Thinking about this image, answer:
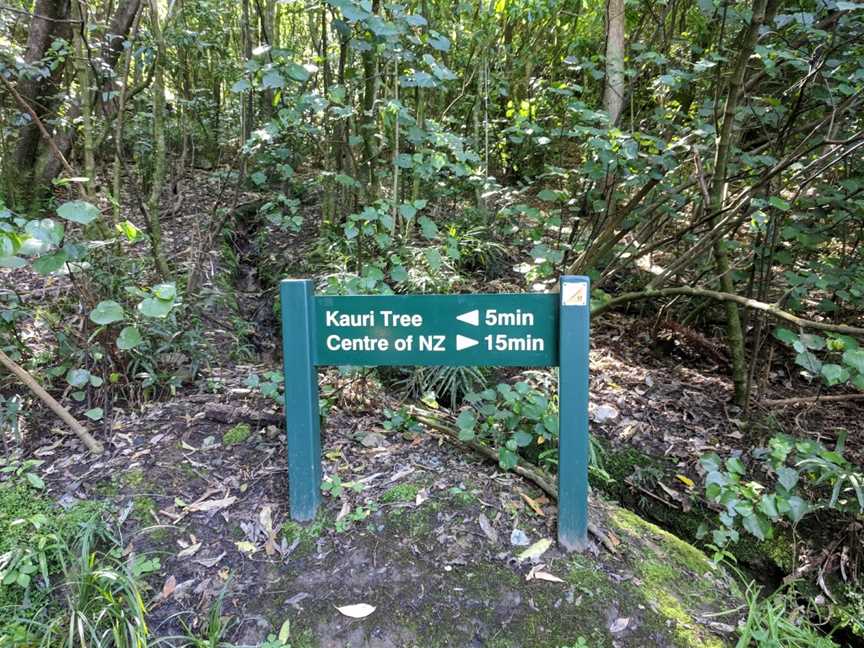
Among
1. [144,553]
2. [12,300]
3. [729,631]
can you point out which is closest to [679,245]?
[729,631]

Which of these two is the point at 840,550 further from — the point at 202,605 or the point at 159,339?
the point at 159,339

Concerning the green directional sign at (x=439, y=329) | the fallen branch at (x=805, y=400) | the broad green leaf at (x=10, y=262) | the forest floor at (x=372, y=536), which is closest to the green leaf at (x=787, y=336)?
the fallen branch at (x=805, y=400)

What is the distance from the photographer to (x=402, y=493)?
2.43 meters

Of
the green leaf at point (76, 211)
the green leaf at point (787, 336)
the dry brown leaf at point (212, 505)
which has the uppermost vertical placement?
the green leaf at point (76, 211)

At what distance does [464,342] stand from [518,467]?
89 centimetres

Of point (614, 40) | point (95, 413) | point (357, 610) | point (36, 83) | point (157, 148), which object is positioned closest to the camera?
point (357, 610)

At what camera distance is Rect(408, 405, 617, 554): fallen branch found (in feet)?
7.50

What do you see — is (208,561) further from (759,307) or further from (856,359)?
(759,307)

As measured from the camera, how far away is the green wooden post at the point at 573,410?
198cm

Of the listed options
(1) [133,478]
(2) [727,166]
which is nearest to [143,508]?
(1) [133,478]

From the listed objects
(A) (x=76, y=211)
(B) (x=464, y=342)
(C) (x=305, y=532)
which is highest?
(A) (x=76, y=211)

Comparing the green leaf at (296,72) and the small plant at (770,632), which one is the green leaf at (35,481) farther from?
the small plant at (770,632)

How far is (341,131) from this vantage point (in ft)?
12.9

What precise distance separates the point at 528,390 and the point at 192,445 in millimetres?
1733
